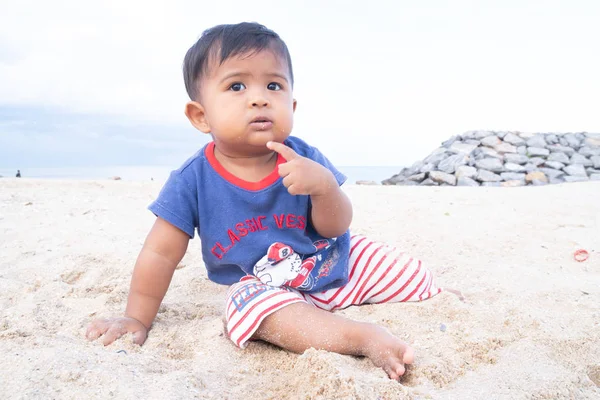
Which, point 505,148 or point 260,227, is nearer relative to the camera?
point 260,227

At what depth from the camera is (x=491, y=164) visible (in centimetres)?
1037

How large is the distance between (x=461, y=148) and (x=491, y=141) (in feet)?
2.28

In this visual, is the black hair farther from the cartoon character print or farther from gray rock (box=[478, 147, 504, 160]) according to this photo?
gray rock (box=[478, 147, 504, 160])

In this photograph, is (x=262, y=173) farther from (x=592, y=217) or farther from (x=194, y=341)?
(x=592, y=217)

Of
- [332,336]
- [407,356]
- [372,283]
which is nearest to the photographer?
[407,356]

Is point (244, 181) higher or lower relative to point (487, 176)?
higher

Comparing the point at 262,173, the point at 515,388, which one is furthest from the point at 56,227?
the point at 515,388

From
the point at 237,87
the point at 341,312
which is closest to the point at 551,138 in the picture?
the point at 341,312

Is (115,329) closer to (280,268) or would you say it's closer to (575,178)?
(280,268)

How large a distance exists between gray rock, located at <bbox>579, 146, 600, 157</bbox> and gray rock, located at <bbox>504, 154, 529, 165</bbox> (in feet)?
4.40

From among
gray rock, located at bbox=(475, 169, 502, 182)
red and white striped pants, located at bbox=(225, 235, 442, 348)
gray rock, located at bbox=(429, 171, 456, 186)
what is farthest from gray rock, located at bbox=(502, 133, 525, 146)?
red and white striped pants, located at bbox=(225, 235, 442, 348)

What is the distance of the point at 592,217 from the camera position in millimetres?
4312

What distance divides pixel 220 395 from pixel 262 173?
979 mm

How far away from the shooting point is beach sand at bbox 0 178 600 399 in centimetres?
139
